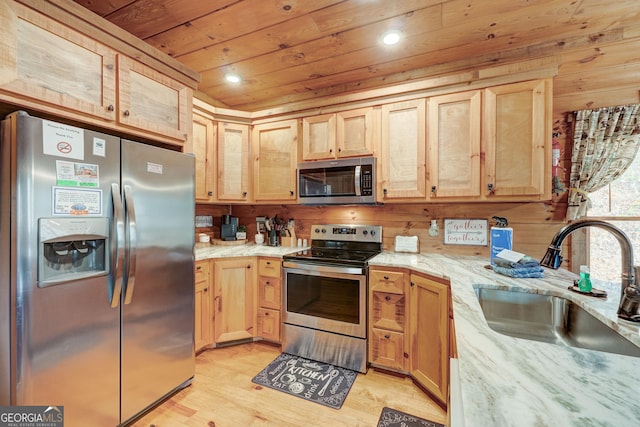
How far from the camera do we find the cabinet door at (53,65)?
1.20m

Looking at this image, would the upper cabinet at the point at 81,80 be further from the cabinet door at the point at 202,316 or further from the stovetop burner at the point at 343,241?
the stovetop burner at the point at 343,241

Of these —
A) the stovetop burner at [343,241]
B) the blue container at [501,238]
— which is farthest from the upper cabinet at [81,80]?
the blue container at [501,238]

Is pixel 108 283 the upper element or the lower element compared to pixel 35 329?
upper

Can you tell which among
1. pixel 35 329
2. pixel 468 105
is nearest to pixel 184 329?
pixel 35 329

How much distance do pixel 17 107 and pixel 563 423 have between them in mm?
2243

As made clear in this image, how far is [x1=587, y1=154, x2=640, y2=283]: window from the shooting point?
222 centimetres

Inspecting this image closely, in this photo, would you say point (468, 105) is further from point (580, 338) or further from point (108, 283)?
point (108, 283)

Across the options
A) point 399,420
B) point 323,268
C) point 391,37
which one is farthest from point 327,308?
point 391,37

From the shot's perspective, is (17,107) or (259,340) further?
(259,340)

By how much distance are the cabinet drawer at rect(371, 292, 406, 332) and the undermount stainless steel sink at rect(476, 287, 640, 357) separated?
659mm

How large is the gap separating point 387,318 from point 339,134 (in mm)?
1621

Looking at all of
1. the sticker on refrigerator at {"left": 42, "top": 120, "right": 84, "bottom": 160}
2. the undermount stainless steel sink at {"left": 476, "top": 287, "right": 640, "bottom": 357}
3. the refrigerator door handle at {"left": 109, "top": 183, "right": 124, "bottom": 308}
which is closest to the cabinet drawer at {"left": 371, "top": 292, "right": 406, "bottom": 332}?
the undermount stainless steel sink at {"left": 476, "top": 287, "right": 640, "bottom": 357}

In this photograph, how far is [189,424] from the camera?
5.25 feet

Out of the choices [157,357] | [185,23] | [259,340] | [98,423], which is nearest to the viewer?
[98,423]
